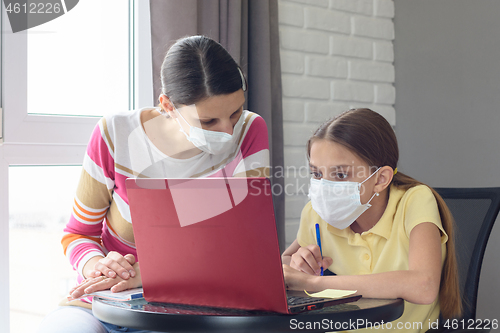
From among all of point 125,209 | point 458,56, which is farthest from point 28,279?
point 458,56

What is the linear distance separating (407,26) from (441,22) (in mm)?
202

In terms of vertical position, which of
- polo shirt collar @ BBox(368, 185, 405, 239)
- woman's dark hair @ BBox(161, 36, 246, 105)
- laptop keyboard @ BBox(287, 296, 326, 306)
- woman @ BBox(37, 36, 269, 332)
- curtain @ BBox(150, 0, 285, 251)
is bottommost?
laptop keyboard @ BBox(287, 296, 326, 306)

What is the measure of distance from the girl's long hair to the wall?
30.7 inches

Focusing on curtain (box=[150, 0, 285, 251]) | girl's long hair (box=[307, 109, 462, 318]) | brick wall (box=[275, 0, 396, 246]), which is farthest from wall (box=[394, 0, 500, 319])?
girl's long hair (box=[307, 109, 462, 318])

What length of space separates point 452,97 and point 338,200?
1.04 meters

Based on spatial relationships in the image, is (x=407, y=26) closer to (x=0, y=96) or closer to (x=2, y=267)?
(x=0, y=96)

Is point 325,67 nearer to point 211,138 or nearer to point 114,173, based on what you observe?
point 211,138

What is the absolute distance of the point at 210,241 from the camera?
67 centimetres

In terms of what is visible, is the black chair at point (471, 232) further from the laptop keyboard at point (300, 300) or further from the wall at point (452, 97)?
the wall at point (452, 97)

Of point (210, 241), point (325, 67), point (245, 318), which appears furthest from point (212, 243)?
point (325, 67)

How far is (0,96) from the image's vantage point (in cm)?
144

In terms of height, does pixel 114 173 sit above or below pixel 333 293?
above

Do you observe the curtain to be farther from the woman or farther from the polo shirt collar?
the polo shirt collar

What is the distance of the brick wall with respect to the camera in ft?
6.23
